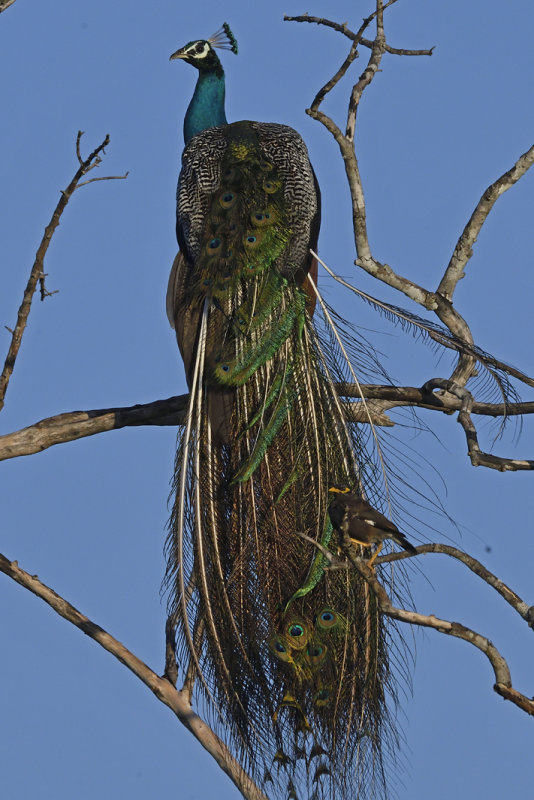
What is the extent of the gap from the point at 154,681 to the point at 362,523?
1.94 metres

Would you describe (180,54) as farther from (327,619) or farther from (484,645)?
(484,645)

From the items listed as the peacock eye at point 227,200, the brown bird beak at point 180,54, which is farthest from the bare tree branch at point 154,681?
the brown bird beak at point 180,54

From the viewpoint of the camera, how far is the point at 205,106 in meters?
10.2

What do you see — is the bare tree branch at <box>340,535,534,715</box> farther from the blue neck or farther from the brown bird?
the blue neck

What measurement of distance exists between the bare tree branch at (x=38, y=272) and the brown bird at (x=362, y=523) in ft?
8.51

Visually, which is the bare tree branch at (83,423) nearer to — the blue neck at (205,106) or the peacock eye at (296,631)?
the peacock eye at (296,631)

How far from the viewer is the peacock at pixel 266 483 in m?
6.44

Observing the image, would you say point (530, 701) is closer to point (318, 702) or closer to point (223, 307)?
point (318, 702)

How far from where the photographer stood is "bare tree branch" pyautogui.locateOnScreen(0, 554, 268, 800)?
6312 mm

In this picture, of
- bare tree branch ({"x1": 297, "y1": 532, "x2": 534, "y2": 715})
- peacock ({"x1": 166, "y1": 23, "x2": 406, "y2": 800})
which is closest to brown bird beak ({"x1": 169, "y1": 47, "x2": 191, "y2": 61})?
peacock ({"x1": 166, "y1": 23, "x2": 406, "y2": 800})

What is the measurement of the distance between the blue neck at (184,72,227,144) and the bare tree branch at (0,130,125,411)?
338 centimetres

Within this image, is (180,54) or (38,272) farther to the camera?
(180,54)

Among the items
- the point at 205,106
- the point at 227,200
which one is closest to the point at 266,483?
the point at 227,200

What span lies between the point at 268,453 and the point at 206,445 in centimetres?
41
